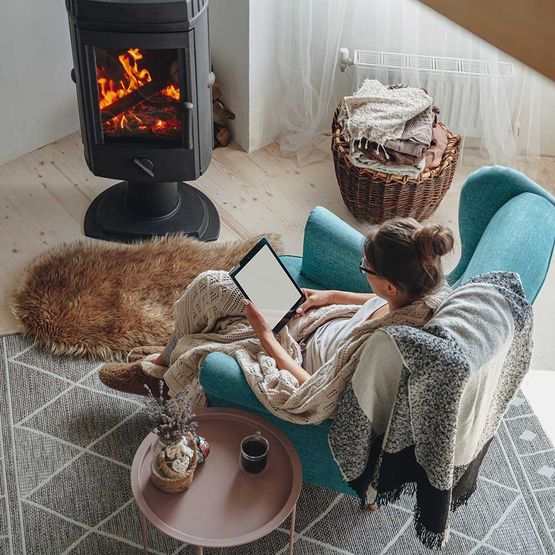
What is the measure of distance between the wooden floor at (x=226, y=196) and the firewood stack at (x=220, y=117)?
0.17 ft

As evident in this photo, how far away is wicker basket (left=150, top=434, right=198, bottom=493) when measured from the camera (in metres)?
1.77

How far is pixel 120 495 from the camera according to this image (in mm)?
2270

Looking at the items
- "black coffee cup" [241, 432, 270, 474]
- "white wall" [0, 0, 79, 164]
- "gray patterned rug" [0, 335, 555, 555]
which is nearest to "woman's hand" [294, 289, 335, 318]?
"black coffee cup" [241, 432, 270, 474]

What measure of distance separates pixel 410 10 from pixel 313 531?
7.20 feet

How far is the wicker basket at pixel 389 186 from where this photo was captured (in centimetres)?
298

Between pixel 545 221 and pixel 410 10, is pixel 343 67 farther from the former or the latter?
pixel 545 221

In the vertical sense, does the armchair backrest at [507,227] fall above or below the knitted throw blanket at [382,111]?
above

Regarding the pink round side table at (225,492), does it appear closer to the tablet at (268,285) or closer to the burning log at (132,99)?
the tablet at (268,285)

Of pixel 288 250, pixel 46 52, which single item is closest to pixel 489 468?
pixel 288 250

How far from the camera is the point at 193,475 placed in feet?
6.09

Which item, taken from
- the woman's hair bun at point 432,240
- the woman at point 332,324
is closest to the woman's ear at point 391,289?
the woman at point 332,324

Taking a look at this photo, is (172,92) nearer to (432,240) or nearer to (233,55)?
(233,55)

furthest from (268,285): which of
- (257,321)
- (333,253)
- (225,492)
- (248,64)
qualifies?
(248,64)

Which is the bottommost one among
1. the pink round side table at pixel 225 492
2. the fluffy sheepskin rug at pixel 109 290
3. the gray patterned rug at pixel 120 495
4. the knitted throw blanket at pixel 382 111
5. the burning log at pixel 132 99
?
the gray patterned rug at pixel 120 495
